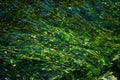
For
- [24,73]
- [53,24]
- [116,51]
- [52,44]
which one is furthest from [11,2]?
[116,51]

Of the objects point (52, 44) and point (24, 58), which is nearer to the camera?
point (24, 58)

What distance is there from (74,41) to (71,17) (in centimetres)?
98

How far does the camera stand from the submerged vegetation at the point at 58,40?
6.03 metres

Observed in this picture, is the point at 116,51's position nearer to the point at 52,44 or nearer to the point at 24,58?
the point at 52,44

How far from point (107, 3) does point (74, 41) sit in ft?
7.93

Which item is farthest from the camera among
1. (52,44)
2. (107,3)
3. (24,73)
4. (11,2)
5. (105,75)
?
(107,3)

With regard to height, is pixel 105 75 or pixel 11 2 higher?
pixel 11 2

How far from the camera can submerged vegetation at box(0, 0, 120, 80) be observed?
19.8 ft

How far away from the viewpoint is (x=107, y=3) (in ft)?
29.0

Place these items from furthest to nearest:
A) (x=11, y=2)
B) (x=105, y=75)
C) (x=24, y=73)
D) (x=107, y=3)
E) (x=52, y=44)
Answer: (x=107, y=3) → (x=11, y=2) → (x=105, y=75) → (x=52, y=44) → (x=24, y=73)

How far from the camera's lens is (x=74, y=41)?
6980 millimetres

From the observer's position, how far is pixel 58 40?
22.2 feet

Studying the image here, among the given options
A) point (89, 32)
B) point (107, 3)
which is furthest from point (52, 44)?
point (107, 3)

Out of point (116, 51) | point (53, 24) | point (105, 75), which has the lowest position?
point (105, 75)
